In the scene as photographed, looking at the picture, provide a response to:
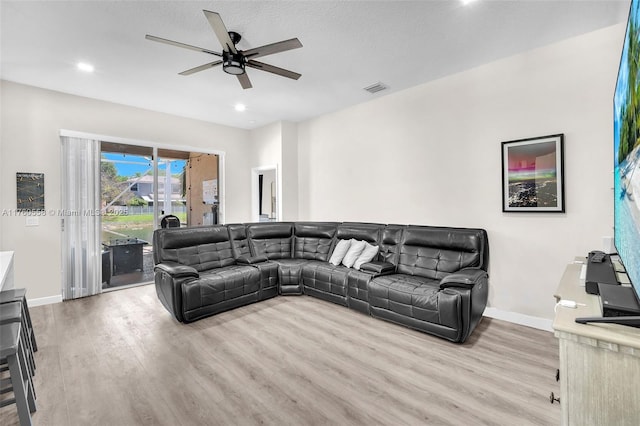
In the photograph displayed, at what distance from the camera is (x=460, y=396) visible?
1982mm

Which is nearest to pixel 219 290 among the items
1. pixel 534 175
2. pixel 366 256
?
pixel 366 256

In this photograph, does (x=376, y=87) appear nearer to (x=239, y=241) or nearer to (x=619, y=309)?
(x=239, y=241)

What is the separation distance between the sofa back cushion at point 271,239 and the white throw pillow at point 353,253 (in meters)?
1.22

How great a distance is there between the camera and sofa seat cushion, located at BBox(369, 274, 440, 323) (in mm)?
2838

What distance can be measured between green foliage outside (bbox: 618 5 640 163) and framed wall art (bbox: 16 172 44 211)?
5837 millimetres

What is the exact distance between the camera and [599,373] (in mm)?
1129

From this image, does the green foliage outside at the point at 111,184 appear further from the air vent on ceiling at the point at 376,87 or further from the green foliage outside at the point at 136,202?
the air vent on ceiling at the point at 376,87

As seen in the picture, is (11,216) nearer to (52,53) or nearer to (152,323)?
(52,53)

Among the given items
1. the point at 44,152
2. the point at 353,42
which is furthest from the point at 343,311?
the point at 44,152

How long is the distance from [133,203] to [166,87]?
2.14 metres

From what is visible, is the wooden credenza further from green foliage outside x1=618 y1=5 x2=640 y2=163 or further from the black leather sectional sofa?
the black leather sectional sofa

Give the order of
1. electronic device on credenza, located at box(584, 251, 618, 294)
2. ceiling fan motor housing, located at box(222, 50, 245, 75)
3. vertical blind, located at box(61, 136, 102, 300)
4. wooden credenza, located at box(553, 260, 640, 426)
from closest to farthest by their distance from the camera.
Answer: wooden credenza, located at box(553, 260, 640, 426) → electronic device on credenza, located at box(584, 251, 618, 294) → ceiling fan motor housing, located at box(222, 50, 245, 75) → vertical blind, located at box(61, 136, 102, 300)

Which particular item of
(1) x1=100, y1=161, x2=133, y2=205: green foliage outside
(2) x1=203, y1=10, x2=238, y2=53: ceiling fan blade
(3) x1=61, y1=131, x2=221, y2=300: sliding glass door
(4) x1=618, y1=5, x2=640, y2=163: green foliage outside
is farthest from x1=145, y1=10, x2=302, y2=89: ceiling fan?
(1) x1=100, y1=161, x2=133, y2=205: green foliage outside

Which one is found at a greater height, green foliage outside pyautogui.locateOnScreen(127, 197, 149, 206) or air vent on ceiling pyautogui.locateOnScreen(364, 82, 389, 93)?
air vent on ceiling pyautogui.locateOnScreen(364, 82, 389, 93)
